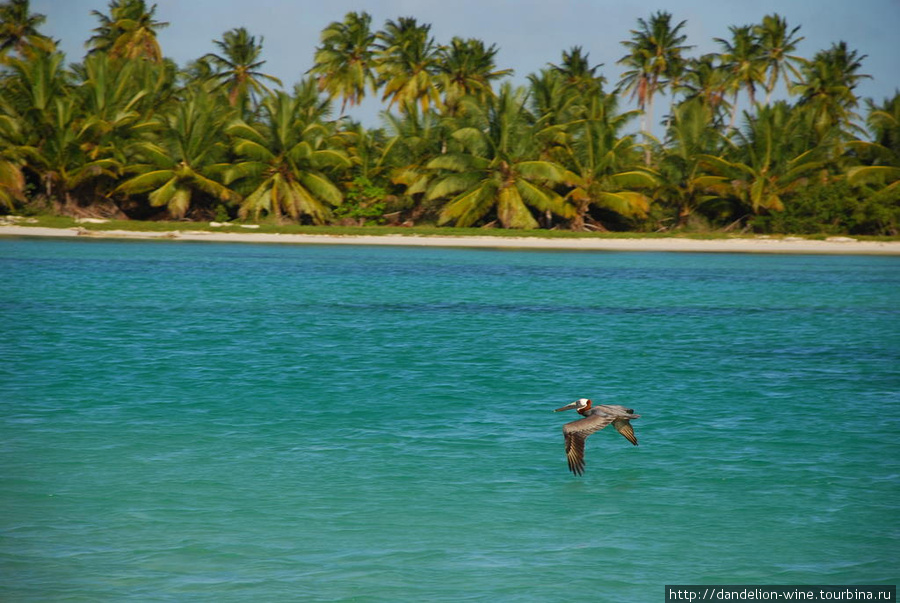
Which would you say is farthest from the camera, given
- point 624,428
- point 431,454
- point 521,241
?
point 521,241

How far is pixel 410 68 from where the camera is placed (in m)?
64.5

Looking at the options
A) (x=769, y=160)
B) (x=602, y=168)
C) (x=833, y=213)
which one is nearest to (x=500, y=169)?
(x=602, y=168)

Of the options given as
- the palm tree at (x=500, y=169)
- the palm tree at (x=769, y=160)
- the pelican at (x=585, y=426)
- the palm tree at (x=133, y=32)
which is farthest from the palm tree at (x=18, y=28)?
the pelican at (x=585, y=426)

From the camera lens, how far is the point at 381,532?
910 centimetres

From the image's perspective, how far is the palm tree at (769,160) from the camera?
167ft

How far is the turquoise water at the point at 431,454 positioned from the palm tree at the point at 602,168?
2378 centimetres

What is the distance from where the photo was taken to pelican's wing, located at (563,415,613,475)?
8.72 meters

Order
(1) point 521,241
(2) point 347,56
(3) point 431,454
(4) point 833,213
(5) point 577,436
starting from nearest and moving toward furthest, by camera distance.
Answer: (5) point 577,436 → (3) point 431,454 → (4) point 833,213 → (1) point 521,241 → (2) point 347,56

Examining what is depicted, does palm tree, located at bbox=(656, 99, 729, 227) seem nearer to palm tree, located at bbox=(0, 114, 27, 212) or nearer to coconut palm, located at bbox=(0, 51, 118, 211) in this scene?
coconut palm, located at bbox=(0, 51, 118, 211)

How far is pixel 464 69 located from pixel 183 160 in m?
19.6

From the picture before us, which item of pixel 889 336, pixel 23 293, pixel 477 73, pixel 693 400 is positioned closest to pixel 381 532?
pixel 693 400

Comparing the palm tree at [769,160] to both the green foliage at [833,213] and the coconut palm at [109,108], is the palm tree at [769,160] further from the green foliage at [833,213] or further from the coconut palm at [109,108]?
the coconut palm at [109,108]

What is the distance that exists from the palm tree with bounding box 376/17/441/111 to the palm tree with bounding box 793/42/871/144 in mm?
23300

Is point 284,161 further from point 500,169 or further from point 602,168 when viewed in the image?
point 602,168
